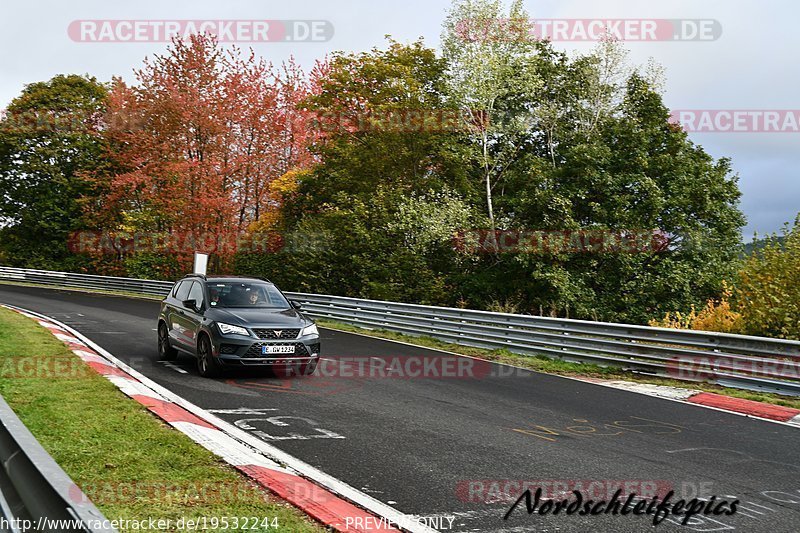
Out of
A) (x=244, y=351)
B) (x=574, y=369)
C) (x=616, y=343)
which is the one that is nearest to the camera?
(x=244, y=351)

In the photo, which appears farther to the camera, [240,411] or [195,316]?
[195,316]

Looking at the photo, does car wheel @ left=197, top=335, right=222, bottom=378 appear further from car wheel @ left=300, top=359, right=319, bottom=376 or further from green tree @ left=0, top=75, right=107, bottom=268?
green tree @ left=0, top=75, right=107, bottom=268

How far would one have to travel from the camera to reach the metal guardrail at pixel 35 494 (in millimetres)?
2822

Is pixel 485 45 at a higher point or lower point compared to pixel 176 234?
higher

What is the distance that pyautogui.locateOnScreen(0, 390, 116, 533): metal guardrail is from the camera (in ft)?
9.26

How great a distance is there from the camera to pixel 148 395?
9156 millimetres

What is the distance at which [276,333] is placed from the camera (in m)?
11.1

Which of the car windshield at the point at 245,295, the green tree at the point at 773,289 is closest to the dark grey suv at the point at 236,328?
the car windshield at the point at 245,295

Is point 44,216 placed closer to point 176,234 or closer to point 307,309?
point 176,234

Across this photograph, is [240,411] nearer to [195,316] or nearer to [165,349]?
[195,316]

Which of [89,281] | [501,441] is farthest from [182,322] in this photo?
[89,281]

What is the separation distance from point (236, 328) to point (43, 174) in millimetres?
49686

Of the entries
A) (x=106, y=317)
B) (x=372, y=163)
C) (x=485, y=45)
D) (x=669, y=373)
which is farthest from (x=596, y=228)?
(x=106, y=317)

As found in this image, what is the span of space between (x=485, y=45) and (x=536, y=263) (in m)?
10.8
